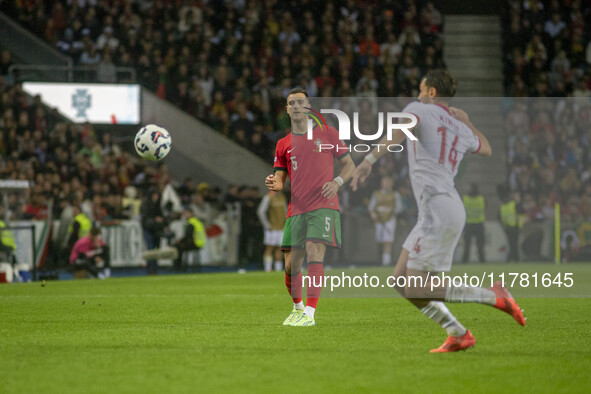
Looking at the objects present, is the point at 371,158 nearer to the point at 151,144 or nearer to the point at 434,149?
the point at 434,149

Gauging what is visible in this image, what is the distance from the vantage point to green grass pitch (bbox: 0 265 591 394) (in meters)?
5.78

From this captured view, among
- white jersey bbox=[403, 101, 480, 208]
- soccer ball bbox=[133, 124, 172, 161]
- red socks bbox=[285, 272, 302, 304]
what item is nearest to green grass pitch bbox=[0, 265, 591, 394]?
red socks bbox=[285, 272, 302, 304]

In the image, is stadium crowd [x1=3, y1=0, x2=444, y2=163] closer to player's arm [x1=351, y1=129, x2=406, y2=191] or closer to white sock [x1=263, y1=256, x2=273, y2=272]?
white sock [x1=263, y1=256, x2=273, y2=272]

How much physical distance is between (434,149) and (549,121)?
15055 millimetres

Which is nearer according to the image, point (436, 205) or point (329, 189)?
point (436, 205)

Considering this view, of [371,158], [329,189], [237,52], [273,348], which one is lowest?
[273,348]

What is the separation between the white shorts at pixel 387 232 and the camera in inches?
788

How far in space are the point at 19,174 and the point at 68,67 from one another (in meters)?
4.17

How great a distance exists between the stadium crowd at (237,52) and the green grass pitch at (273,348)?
1284 cm

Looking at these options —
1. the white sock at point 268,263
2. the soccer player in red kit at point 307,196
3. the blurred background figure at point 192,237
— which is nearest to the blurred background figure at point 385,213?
the white sock at point 268,263

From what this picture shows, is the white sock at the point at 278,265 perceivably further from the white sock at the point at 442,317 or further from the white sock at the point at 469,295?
the white sock at the point at 442,317

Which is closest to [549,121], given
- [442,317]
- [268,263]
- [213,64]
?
[268,263]

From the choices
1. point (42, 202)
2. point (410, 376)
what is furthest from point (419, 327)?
point (42, 202)

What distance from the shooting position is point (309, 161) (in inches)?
373
